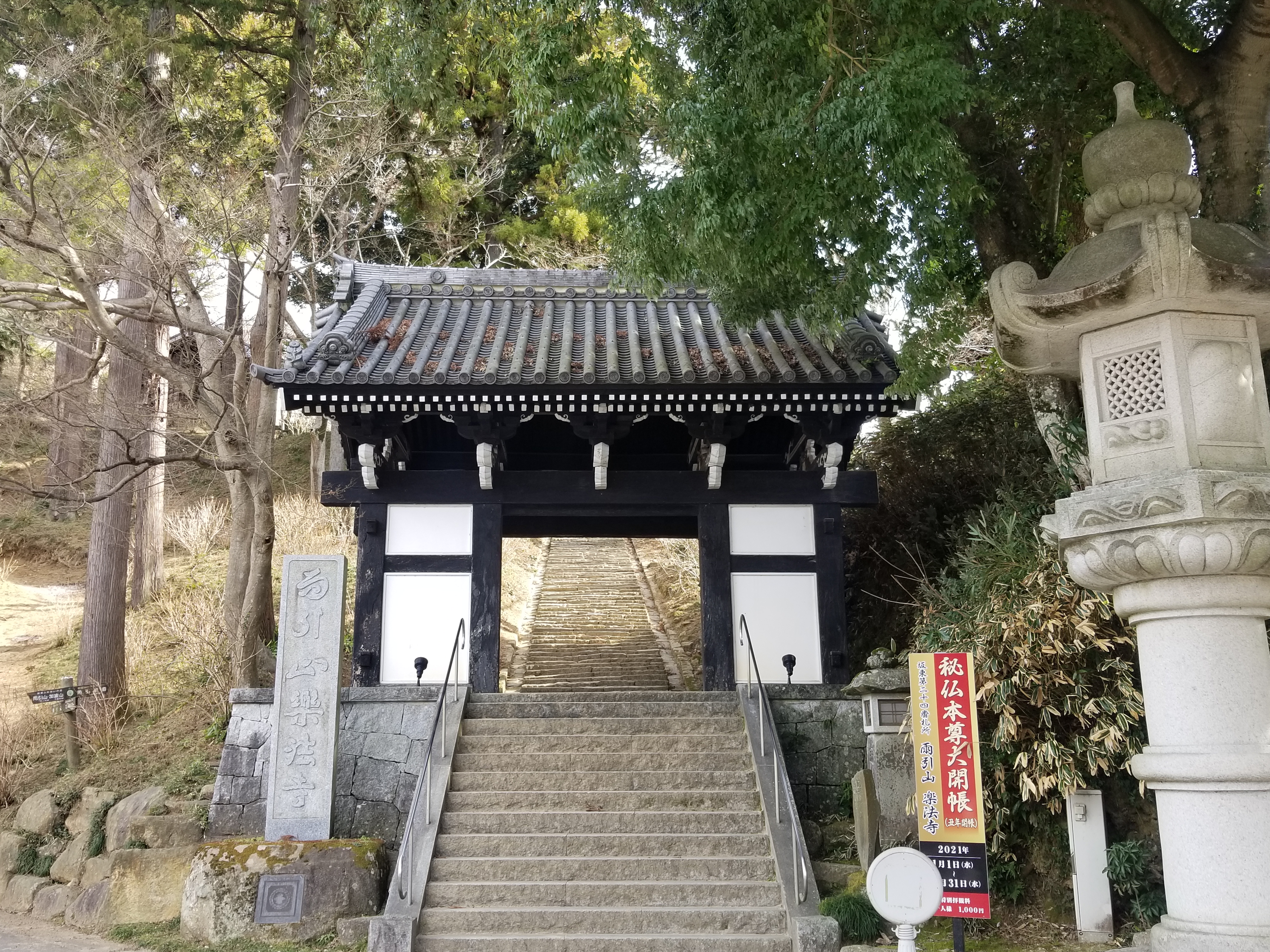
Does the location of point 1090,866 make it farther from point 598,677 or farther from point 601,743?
point 598,677

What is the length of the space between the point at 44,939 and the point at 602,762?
4.83 m

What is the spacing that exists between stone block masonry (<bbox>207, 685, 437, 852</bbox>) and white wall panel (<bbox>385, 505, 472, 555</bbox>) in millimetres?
1481

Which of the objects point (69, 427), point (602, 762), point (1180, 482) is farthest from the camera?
point (69, 427)

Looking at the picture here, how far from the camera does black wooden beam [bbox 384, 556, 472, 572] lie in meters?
10.1

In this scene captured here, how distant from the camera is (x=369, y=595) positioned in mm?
10000

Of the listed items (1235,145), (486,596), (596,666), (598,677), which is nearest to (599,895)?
(486,596)

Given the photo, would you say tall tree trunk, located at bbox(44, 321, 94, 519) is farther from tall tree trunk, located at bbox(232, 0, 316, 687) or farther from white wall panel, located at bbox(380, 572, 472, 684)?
white wall panel, located at bbox(380, 572, 472, 684)

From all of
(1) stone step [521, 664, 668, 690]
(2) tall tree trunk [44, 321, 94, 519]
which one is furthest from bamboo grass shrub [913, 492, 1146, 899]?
(2) tall tree trunk [44, 321, 94, 519]

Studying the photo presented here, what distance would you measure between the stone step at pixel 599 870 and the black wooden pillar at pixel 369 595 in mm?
2872

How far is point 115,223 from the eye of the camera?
11906 millimetres

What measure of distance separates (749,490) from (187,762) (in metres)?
6.46

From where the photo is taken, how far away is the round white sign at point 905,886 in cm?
404

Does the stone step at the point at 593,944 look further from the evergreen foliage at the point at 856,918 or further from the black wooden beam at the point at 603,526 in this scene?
the black wooden beam at the point at 603,526

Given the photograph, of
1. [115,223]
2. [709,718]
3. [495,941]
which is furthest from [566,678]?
[115,223]
